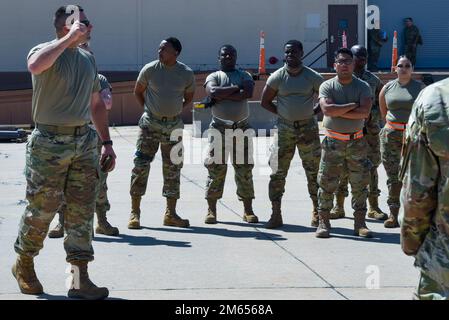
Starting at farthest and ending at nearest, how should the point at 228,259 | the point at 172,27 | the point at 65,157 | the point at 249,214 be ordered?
1. the point at 172,27
2. the point at 249,214
3. the point at 228,259
4. the point at 65,157

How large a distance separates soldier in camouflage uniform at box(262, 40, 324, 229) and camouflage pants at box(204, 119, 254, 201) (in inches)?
12.9

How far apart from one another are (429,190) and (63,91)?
3.10m

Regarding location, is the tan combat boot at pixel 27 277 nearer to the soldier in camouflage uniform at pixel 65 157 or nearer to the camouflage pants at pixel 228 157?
the soldier in camouflage uniform at pixel 65 157

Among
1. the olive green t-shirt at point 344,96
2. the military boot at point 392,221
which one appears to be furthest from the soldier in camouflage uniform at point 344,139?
the military boot at point 392,221

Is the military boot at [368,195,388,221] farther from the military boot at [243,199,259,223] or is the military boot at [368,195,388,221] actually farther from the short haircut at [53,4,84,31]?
the short haircut at [53,4,84,31]

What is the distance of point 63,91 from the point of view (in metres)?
6.09

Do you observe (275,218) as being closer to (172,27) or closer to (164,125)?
(164,125)

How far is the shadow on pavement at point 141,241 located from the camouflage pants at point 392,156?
94.3 inches

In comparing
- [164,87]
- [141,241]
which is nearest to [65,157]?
[141,241]

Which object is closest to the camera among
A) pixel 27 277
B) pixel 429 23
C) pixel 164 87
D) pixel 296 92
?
pixel 27 277

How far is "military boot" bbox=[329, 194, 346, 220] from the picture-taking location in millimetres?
9883

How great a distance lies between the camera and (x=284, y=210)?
10.4m

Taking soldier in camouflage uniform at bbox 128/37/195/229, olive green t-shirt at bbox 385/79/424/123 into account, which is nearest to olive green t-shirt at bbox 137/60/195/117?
soldier in camouflage uniform at bbox 128/37/195/229

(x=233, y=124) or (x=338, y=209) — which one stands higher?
(x=233, y=124)
